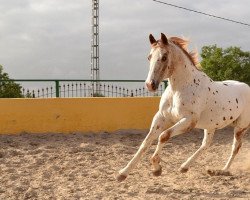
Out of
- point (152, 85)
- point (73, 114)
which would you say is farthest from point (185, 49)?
point (73, 114)

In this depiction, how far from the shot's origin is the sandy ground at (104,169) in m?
4.90

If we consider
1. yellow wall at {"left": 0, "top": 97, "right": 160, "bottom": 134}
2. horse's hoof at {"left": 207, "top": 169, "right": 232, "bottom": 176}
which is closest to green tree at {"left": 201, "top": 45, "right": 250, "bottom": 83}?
yellow wall at {"left": 0, "top": 97, "right": 160, "bottom": 134}

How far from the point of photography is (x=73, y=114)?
9188 millimetres

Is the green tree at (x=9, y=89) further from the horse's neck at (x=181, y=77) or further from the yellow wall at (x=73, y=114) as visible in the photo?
the horse's neck at (x=181, y=77)

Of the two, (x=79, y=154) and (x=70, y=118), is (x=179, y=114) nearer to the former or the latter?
(x=79, y=154)

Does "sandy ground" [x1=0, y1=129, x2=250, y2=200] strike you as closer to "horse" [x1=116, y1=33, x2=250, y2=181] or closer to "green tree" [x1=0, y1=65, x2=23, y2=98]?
"horse" [x1=116, y1=33, x2=250, y2=181]

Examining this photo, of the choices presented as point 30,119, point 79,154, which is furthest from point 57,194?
point 30,119

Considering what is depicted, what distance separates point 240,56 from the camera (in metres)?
19.7

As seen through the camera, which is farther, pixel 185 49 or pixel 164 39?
pixel 185 49

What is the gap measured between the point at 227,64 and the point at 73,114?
11.4 metres

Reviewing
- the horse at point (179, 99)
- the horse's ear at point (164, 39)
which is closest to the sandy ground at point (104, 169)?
the horse at point (179, 99)

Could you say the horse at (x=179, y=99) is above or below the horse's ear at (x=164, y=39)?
below

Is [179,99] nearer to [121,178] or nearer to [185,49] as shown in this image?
[185,49]

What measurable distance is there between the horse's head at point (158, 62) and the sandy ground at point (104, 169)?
3.94ft
